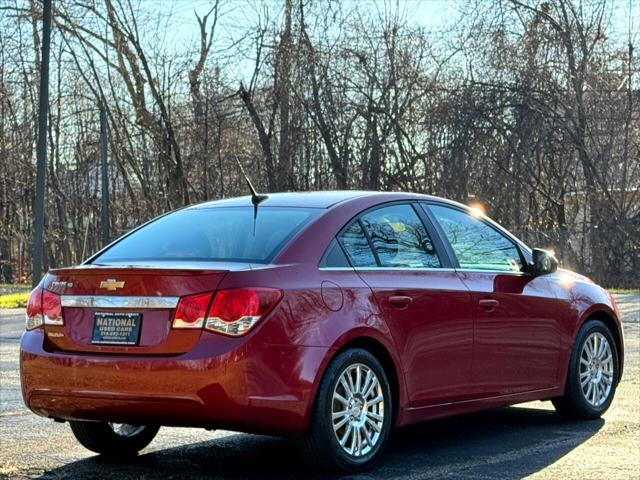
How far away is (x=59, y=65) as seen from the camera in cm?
4072

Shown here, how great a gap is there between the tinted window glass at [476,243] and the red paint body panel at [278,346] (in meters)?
0.18

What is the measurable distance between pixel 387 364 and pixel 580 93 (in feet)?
88.8

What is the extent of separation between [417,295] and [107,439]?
204cm

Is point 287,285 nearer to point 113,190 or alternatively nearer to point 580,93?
point 580,93

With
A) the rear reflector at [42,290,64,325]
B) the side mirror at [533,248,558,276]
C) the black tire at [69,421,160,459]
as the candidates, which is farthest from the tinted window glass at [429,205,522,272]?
the rear reflector at [42,290,64,325]

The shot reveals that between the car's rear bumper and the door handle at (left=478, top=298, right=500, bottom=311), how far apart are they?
5.45 ft

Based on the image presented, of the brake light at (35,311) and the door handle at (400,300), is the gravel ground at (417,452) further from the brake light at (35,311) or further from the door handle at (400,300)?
the door handle at (400,300)

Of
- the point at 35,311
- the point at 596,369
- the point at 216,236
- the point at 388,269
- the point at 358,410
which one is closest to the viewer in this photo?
the point at 358,410

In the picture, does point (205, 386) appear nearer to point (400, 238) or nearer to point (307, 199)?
point (307, 199)

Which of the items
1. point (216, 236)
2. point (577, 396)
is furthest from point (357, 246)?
point (577, 396)

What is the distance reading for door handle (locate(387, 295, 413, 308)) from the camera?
6.68 metres

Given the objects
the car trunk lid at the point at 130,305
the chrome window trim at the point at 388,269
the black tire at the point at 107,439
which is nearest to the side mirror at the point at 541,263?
the chrome window trim at the point at 388,269

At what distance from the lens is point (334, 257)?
654 cm

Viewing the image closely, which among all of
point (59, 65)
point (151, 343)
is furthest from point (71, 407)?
point (59, 65)
